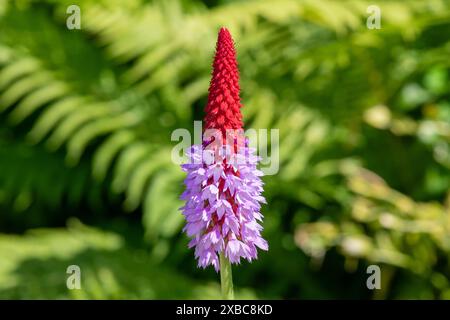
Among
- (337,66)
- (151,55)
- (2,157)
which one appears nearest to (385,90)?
(337,66)

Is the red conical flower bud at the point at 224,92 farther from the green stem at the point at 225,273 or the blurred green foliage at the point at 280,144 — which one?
the blurred green foliage at the point at 280,144

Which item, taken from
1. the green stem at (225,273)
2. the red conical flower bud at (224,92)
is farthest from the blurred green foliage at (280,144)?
the red conical flower bud at (224,92)

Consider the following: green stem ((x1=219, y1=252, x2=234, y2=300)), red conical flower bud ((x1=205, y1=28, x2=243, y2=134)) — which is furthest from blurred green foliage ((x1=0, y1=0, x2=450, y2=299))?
red conical flower bud ((x1=205, y1=28, x2=243, y2=134))

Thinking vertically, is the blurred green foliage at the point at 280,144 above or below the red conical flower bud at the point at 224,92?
above

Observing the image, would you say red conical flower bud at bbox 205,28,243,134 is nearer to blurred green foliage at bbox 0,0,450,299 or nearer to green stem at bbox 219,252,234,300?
green stem at bbox 219,252,234,300

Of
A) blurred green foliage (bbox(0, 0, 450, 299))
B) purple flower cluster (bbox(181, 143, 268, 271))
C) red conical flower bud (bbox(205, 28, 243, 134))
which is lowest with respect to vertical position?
purple flower cluster (bbox(181, 143, 268, 271))
